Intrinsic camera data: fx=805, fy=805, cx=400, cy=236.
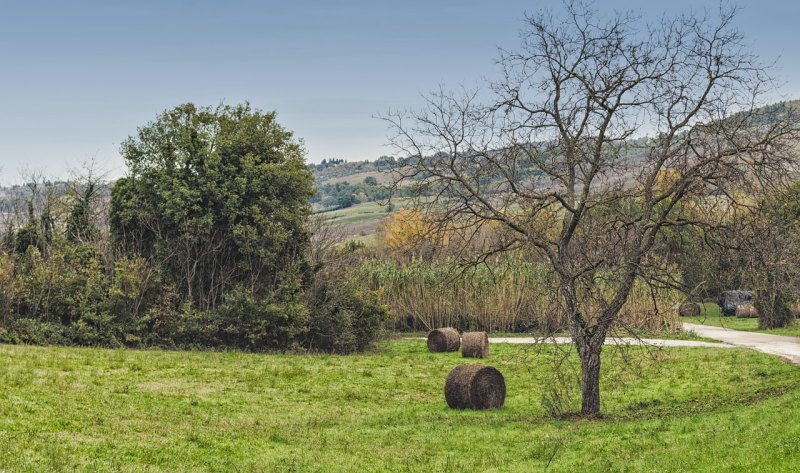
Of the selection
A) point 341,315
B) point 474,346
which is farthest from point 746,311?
point 341,315

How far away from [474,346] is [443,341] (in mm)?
2079

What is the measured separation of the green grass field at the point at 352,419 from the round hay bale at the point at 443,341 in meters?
5.88

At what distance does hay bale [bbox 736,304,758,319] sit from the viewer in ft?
163

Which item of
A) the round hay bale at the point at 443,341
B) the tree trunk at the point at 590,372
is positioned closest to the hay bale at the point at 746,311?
the round hay bale at the point at 443,341

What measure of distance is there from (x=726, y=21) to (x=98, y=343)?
2350 centimetres

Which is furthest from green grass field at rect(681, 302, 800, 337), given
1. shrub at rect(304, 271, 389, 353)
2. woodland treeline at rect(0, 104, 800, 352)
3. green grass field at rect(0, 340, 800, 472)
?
green grass field at rect(0, 340, 800, 472)

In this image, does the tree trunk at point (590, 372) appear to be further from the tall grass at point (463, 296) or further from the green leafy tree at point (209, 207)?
the tall grass at point (463, 296)

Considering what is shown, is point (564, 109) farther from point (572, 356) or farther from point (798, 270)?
point (572, 356)

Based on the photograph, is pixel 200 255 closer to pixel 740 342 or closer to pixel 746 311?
pixel 740 342

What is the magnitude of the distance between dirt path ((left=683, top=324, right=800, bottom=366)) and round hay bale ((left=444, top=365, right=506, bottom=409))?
10834 mm

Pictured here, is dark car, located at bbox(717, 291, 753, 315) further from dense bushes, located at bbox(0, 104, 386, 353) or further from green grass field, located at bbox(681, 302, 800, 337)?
dense bushes, located at bbox(0, 104, 386, 353)

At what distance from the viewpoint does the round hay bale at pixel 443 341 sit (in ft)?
105

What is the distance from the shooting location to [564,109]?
17.6 m

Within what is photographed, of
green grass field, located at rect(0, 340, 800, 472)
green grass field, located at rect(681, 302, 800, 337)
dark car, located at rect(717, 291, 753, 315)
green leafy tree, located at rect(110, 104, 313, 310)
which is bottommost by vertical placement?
green grass field, located at rect(0, 340, 800, 472)
